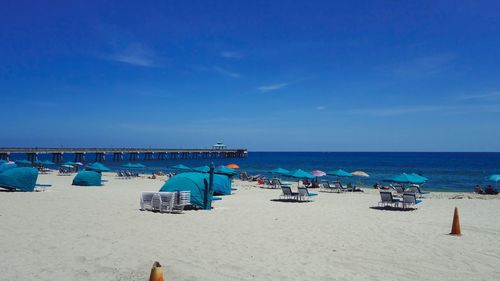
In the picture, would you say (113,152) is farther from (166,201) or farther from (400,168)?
(166,201)

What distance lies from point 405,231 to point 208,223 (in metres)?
5.06

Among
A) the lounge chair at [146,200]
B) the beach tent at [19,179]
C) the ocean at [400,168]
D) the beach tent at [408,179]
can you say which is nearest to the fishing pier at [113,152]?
the ocean at [400,168]

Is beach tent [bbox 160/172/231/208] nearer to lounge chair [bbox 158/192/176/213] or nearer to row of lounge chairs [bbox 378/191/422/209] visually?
lounge chair [bbox 158/192/176/213]

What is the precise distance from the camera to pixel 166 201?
12.6 metres

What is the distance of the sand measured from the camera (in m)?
6.26

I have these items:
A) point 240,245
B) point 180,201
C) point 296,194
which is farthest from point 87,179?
point 240,245

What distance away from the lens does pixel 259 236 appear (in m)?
9.12

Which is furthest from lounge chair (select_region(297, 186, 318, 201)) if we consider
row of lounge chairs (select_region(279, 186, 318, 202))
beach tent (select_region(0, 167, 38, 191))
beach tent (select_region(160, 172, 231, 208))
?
beach tent (select_region(0, 167, 38, 191))

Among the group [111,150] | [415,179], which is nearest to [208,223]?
[415,179]

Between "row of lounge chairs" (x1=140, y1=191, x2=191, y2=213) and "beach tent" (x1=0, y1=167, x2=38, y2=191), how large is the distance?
856cm

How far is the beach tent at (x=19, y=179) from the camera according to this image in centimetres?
1805

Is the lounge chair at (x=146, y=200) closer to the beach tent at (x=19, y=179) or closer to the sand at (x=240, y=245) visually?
the sand at (x=240, y=245)

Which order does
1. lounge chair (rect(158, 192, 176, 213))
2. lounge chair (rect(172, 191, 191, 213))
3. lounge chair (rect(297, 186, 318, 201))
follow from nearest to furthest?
lounge chair (rect(158, 192, 176, 213)), lounge chair (rect(172, 191, 191, 213)), lounge chair (rect(297, 186, 318, 201))

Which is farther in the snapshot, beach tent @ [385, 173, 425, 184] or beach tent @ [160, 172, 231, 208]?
beach tent @ [385, 173, 425, 184]
